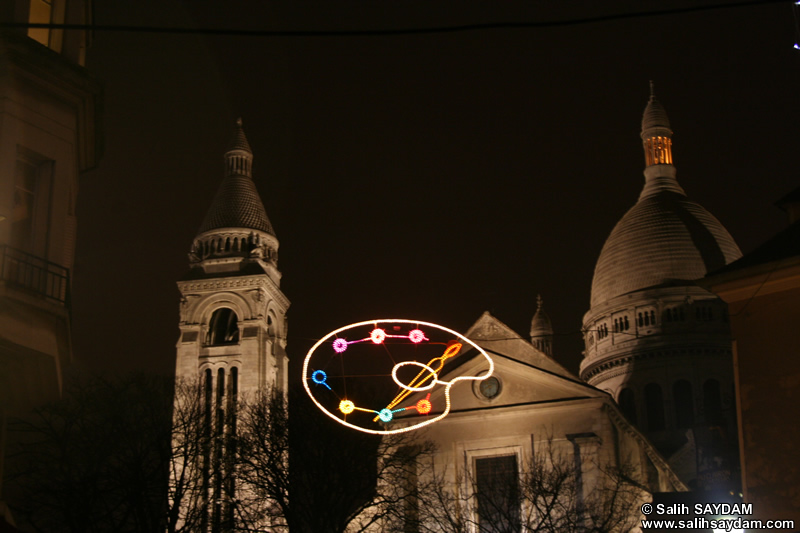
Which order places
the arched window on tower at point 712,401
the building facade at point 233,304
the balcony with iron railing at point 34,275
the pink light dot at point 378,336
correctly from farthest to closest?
the arched window on tower at point 712,401, the building facade at point 233,304, the pink light dot at point 378,336, the balcony with iron railing at point 34,275

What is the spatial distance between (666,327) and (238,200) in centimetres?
3487

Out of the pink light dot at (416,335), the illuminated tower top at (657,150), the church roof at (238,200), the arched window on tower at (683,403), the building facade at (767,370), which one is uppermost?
the illuminated tower top at (657,150)

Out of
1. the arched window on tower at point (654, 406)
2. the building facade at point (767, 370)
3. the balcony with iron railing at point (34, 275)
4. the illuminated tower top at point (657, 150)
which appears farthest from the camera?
the illuminated tower top at point (657, 150)

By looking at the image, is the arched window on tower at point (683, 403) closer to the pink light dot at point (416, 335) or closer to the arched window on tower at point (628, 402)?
the arched window on tower at point (628, 402)

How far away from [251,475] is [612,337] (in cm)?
5729

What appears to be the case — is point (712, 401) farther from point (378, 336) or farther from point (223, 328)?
point (378, 336)

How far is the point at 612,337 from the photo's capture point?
9650cm

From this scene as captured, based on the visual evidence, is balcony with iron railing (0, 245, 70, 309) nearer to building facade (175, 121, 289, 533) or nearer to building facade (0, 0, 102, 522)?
building facade (0, 0, 102, 522)

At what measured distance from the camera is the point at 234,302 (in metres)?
78.0

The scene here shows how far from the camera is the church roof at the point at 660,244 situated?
322ft

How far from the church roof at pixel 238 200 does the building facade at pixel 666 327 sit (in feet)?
97.9

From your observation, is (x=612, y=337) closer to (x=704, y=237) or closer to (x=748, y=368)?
(x=704, y=237)

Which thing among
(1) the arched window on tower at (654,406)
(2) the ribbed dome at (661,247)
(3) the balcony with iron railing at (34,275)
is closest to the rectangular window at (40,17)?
(3) the balcony with iron railing at (34,275)

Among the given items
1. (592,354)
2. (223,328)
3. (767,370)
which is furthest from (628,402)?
(767,370)
